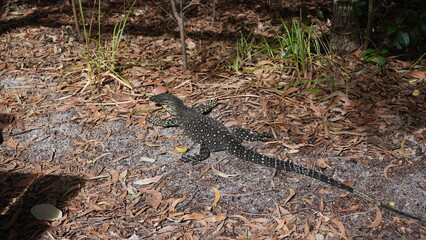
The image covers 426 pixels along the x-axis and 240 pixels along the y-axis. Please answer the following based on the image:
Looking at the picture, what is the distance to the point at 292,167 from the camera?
13.9 ft

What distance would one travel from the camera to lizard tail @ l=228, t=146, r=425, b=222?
3.81 meters

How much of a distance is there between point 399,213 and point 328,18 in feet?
13.6

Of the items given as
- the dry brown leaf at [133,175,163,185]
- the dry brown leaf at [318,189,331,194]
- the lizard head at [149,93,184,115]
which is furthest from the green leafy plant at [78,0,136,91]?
the dry brown leaf at [318,189,331,194]

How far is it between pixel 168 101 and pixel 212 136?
1.05m

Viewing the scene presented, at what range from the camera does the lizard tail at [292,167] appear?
3.81 metres

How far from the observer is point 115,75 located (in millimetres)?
6145

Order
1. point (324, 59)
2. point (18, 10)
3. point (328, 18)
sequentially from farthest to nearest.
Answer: point (18, 10)
point (328, 18)
point (324, 59)

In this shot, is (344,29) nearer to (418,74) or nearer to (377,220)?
(418,74)

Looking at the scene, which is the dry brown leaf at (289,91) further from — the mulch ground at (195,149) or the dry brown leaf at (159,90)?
the dry brown leaf at (159,90)

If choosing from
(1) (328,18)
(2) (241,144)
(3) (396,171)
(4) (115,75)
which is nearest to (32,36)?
(4) (115,75)

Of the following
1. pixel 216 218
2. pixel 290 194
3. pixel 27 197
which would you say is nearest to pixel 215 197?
pixel 216 218

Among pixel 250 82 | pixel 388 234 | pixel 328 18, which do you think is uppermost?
pixel 328 18

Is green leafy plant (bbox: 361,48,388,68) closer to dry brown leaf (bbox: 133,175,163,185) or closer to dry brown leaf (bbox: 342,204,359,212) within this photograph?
dry brown leaf (bbox: 342,204,359,212)

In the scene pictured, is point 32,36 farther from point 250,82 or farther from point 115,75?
point 250,82
